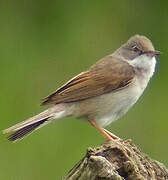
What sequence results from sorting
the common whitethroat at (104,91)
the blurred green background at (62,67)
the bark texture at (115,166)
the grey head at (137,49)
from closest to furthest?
the bark texture at (115,166) < the common whitethroat at (104,91) < the grey head at (137,49) < the blurred green background at (62,67)

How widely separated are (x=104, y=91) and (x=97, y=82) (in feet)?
0.36

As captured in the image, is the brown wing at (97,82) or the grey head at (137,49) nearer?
the brown wing at (97,82)

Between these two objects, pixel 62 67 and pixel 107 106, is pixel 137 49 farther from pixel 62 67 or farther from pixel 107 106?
pixel 62 67

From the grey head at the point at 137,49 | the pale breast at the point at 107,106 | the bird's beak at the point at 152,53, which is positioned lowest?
the pale breast at the point at 107,106

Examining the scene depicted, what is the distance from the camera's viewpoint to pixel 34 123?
6.53 m

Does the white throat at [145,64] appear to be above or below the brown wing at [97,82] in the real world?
below

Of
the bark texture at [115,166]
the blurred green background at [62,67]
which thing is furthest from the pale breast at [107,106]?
the bark texture at [115,166]

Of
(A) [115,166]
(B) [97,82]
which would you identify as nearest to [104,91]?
(B) [97,82]

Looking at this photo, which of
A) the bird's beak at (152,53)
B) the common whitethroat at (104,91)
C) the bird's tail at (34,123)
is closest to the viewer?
the bird's tail at (34,123)

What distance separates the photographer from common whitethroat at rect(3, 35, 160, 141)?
6.98 m

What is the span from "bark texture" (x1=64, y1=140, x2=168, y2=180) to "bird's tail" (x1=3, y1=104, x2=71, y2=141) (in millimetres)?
1338

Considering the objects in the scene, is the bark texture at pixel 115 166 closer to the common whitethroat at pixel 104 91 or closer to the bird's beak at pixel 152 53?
the common whitethroat at pixel 104 91

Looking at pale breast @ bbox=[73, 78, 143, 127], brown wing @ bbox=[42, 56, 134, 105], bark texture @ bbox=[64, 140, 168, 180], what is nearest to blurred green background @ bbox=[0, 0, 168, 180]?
pale breast @ bbox=[73, 78, 143, 127]

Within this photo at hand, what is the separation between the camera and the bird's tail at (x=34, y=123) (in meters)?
6.23
